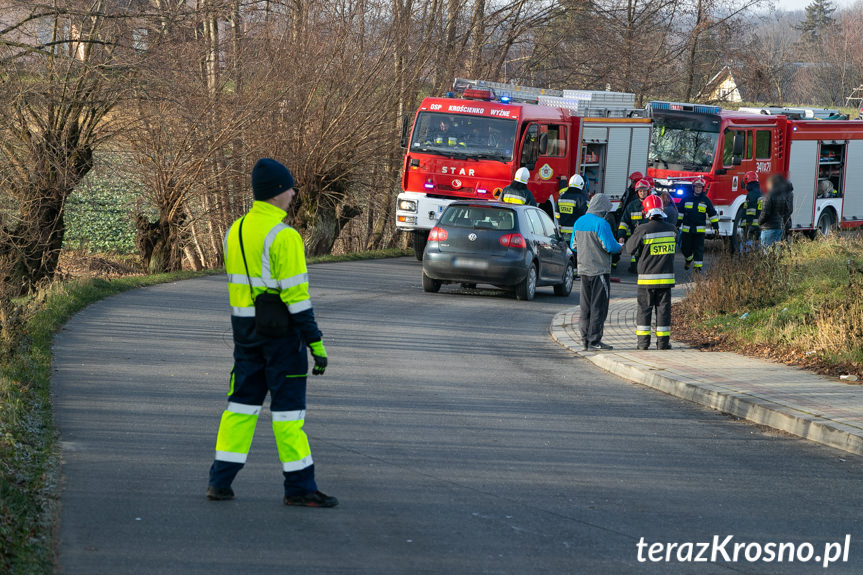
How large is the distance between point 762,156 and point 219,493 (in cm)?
2397

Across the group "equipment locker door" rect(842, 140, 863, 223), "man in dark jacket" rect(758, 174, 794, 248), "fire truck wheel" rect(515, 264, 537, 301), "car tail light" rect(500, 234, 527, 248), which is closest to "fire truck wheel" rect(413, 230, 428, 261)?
"fire truck wheel" rect(515, 264, 537, 301)

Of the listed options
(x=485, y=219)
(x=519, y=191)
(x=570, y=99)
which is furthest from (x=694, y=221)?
(x=570, y=99)

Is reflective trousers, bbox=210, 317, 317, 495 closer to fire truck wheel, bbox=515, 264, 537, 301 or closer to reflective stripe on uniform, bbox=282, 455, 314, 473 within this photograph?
reflective stripe on uniform, bbox=282, 455, 314, 473

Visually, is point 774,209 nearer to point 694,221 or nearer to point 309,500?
point 694,221

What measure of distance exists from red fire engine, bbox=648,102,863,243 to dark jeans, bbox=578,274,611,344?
1163 cm

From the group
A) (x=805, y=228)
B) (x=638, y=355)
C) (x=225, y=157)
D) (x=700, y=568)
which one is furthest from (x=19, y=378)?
(x=805, y=228)

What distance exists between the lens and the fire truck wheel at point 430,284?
17.9 metres

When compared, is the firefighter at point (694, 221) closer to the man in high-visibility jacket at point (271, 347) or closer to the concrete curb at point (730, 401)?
the concrete curb at point (730, 401)

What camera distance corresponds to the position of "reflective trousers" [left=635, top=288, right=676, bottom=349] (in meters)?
12.4

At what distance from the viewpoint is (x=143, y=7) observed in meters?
20.6

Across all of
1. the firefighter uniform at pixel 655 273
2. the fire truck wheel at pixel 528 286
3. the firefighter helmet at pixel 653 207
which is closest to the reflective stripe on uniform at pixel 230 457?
the firefighter uniform at pixel 655 273

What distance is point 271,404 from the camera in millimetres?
5711

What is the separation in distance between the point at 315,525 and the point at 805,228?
25.8 m

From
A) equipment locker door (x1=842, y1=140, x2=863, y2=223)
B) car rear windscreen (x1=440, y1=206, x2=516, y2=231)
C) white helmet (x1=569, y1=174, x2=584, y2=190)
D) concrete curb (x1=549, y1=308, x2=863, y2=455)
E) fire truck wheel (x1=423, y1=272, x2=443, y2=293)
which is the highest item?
equipment locker door (x1=842, y1=140, x2=863, y2=223)
